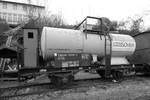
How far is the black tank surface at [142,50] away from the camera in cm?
1071

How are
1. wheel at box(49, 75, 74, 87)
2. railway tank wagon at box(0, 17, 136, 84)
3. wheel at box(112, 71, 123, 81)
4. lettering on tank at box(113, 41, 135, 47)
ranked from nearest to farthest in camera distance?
railway tank wagon at box(0, 17, 136, 84) → wheel at box(49, 75, 74, 87) → lettering on tank at box(113, 41, 135, 47) → wheel at box(112, 71, 123, 81)

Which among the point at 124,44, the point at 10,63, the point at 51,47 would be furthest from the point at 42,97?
the point at 10,63

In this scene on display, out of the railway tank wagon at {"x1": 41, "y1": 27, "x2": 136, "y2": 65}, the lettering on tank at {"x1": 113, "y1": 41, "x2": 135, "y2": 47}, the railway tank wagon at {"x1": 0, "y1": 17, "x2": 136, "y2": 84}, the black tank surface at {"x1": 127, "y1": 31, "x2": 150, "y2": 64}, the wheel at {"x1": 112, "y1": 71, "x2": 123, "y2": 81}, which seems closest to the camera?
the railway tank wagon at {"x1": 0, "y1": 17, "x2": 136, "y2": 84}

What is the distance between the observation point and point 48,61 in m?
7.75

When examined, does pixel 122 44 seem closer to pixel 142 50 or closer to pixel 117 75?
pixel 117 75

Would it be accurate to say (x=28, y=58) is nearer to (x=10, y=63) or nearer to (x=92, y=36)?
(x=92, y=36)

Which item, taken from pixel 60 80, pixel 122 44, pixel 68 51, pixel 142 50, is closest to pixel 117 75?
pixel 122 44

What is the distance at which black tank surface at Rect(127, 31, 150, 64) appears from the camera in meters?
10.7

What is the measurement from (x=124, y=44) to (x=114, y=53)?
39.4 inches

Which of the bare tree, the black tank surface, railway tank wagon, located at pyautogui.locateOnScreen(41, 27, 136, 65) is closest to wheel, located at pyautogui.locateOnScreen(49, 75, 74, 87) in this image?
railway tank wagon, located at pyautogui.locateOnScreen(41, 27, 136, 65)

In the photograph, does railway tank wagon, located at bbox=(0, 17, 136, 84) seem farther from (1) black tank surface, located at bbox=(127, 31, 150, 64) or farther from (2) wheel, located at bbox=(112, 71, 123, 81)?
(1) black tank surface, located at bbox=(127, 31, 150, 64)

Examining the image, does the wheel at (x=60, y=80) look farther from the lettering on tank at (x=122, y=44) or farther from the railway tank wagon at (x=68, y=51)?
the lettering on tank at (x=122, y=44)

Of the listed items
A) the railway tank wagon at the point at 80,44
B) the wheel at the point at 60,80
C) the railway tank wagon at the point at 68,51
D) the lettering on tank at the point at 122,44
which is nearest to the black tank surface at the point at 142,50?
the lettering on tank at the point at 122,44

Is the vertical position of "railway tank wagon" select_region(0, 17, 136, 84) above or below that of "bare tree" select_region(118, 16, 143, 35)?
below
